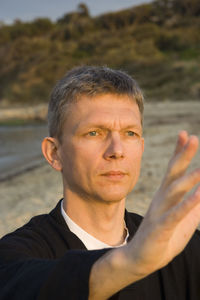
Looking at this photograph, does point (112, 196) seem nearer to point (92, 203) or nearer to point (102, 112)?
point (92, 203)

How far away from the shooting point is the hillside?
95.5 feet

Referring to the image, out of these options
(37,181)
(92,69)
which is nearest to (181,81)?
(37,181)

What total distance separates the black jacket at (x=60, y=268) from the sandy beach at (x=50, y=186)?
16.3 feet

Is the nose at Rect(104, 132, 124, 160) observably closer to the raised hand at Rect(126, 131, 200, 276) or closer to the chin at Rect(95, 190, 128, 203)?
the chin at Rect(95, 190, 128, 203)

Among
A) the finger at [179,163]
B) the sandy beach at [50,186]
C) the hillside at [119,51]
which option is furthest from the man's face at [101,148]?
the hillside at [119,51]

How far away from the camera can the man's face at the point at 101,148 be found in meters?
1.64

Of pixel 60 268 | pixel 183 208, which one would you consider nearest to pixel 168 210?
pixel 183 208

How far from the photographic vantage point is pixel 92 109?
5.63ft

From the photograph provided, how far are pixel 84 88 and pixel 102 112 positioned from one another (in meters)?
0.15

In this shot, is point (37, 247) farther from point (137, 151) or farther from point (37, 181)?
point (37, 181)

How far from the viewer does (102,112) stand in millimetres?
1706

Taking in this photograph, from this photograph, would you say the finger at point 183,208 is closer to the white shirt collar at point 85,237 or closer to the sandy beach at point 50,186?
the white shirt collar at point 85,237

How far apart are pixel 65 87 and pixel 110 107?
0.85ft

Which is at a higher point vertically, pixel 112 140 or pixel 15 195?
pixel 112 140
